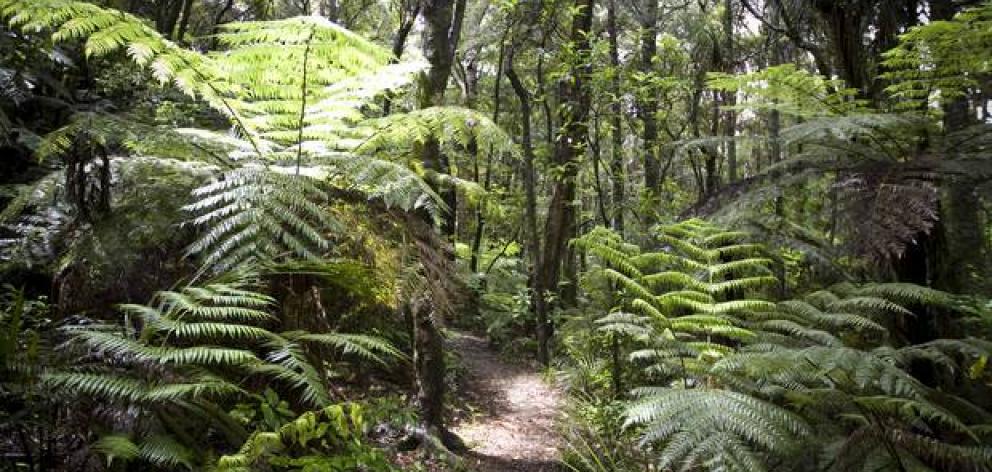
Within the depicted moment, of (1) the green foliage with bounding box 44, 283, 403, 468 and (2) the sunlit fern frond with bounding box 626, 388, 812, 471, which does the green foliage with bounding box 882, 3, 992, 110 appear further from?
(1) the green foliage with bounding box 44, 283, 403, 468

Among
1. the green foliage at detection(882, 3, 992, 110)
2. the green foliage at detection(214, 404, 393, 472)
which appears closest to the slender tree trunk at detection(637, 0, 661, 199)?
the green foliage at detection(882, 3, 992, 110)

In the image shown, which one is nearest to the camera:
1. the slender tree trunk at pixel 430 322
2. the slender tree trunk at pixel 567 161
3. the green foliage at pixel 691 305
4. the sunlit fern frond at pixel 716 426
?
the sunlit fern frond at pixel 716 426

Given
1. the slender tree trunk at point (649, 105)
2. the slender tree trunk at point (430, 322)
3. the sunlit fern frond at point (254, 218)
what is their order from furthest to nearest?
the slender tree trunk at point (649, 105), the slender tree trunk at point (430, 322), the sunlit fern frond at point (254, 218)

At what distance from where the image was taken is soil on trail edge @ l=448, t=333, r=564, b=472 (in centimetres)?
552

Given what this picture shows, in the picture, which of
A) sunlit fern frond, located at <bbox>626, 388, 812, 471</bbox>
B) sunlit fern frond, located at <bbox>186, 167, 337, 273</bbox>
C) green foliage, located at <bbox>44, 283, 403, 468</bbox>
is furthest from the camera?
sunlit fern frond, located at <bbox>626, 388, 812, 471</bbox>

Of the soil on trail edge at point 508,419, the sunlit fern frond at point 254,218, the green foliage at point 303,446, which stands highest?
the sunlit fern frond at point 254,218

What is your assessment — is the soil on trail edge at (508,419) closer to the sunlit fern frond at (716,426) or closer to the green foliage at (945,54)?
the sunlit fern frond at (716,426)

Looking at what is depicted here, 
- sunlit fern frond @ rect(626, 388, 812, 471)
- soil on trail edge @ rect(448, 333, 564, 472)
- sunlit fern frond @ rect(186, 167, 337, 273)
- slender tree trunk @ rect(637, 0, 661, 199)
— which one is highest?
slender tree trunk @ rect(637, 0, 661, 199)

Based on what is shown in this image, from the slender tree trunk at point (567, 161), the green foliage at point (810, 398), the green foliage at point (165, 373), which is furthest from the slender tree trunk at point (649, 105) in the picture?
the green foliage at point (165, 373)

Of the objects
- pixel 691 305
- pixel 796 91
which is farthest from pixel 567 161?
pixel 691 305

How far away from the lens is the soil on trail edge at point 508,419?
552 cm

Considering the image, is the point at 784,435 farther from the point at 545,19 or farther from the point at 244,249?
the point at 545,19

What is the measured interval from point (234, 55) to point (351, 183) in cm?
75

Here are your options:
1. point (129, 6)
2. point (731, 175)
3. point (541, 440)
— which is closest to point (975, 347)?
point (541, 440)
